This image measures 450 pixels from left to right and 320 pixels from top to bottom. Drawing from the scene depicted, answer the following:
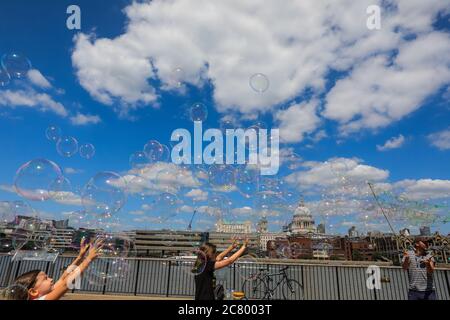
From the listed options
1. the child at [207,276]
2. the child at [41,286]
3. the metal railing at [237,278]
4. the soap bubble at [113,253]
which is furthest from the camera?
the metal railing at [237,278]

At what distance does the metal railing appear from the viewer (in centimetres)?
891

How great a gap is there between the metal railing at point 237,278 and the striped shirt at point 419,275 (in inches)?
125

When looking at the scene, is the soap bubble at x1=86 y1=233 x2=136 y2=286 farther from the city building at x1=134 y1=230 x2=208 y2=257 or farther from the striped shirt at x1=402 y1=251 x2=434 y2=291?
the striped shirt at x1=402 y1=251 x2=434 y2=291

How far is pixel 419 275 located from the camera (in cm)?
596

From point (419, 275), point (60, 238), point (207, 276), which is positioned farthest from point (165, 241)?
point (419, 275)

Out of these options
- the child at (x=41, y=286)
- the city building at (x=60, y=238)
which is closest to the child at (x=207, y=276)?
the child at (x=41, y=286)

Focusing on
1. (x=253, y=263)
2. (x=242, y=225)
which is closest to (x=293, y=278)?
(x=253, y=263)

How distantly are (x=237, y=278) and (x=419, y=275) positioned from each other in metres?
5.37

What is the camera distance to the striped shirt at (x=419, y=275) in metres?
5.87

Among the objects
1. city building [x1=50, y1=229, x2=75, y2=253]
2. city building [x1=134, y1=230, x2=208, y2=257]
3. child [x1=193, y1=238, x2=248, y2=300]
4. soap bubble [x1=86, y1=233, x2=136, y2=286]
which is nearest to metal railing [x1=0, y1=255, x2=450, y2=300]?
city building [x1=134, y1=230, x2=208, y2=257]

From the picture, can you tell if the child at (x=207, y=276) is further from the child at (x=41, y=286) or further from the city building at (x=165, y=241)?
the city building at (x=165, y=241)

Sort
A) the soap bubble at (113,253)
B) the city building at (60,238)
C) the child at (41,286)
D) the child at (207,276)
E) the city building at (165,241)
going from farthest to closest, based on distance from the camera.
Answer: the city building at (165,241) < the city building at (60,238) < the soap bubble at (113,253) < the child at (207,276) < the child at (41,286)
